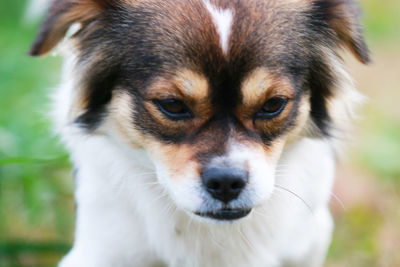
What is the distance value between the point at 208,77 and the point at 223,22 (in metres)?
0.23

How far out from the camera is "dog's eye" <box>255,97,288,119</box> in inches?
109

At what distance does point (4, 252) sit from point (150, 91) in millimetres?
1847

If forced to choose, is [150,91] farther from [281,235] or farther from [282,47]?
[281,235]

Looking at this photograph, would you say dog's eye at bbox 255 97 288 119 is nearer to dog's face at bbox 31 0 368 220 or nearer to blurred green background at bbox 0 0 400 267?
dog's face at bbox 31 0 368 220

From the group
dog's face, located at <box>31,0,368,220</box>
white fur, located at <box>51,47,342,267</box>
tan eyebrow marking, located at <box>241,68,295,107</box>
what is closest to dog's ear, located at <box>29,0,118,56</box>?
dog's face, located at <box>31,0,368,220</box>

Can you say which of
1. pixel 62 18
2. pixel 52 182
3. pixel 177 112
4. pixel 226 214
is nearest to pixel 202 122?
pixel 177 112

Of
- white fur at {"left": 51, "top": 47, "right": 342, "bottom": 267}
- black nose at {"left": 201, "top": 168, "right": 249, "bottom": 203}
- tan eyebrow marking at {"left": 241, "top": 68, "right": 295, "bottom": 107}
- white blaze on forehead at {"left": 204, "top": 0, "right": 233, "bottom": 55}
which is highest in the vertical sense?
white blaze on forehead at {"left": 204, "top": 0, "right": 233, "bottom": 55}

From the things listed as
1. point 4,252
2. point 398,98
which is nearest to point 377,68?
point 398,98

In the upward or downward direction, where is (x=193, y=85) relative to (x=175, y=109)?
upward

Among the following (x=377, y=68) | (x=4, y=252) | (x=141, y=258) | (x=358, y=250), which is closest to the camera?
(x=141, y=258)

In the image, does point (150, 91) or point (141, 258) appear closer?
point (150, 91)

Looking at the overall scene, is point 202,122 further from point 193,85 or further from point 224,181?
point 224,181

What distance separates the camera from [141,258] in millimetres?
3123

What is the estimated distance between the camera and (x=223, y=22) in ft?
8.74
